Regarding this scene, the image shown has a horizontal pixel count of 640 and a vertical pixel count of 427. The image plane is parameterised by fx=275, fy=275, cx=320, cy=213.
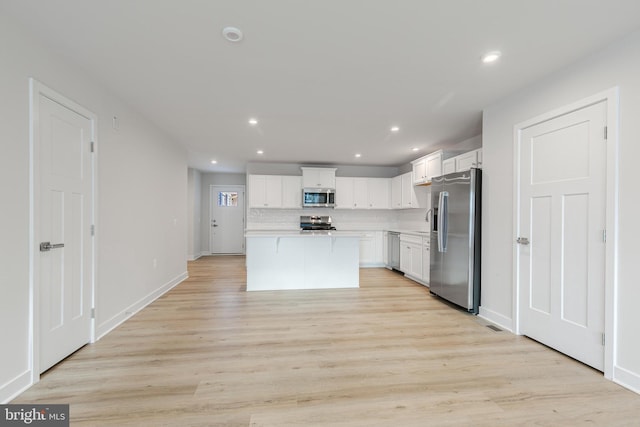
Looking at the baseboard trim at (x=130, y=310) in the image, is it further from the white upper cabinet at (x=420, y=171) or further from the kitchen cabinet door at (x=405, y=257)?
the white upper cabinet at (x=420, y=171)

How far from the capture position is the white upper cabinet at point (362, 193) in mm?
6645

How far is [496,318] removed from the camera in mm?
3109

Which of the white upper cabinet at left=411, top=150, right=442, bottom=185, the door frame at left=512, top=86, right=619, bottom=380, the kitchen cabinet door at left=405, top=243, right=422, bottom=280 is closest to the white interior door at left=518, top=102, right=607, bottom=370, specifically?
the door frame at left=512, top=86, right=619, bottom=380

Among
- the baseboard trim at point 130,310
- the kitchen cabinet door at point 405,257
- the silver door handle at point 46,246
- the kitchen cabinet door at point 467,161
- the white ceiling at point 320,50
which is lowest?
the baseboard trim at point 130,310

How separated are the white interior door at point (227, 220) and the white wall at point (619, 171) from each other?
693 cm

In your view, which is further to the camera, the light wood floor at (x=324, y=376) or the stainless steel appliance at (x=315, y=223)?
the stainless steel appliance at (x=315, y=223)

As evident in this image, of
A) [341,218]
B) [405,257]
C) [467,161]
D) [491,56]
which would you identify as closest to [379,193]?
[341,218]

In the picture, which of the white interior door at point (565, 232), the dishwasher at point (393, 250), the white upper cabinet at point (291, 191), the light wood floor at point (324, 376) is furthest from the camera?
the white upper cabinet at point (291, 191)

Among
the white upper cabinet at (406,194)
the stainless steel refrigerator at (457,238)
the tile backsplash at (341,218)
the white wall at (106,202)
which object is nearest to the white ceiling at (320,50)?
the white wall at (106,202)

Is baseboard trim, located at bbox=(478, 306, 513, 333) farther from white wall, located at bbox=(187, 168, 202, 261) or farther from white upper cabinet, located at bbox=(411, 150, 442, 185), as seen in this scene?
white wall, located at bbox=(187, 168, 202, 261)

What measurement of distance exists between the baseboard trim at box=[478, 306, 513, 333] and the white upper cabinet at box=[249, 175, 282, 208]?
4.50 m

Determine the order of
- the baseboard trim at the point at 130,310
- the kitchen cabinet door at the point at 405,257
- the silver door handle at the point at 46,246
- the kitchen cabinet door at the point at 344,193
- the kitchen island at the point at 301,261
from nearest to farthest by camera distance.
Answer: the silver door handle at the point at 46,246 → the baseboard trim at the point at 130,310 → the kitchen island at the point at 301,261 → the kitchen cabinet door at the point at 405,257 → the kitchen cabinet door at the point at 344,193

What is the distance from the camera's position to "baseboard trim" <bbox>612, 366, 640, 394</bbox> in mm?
1892

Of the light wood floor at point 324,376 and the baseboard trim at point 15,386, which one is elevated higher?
the baseboard trim at point 15,386
